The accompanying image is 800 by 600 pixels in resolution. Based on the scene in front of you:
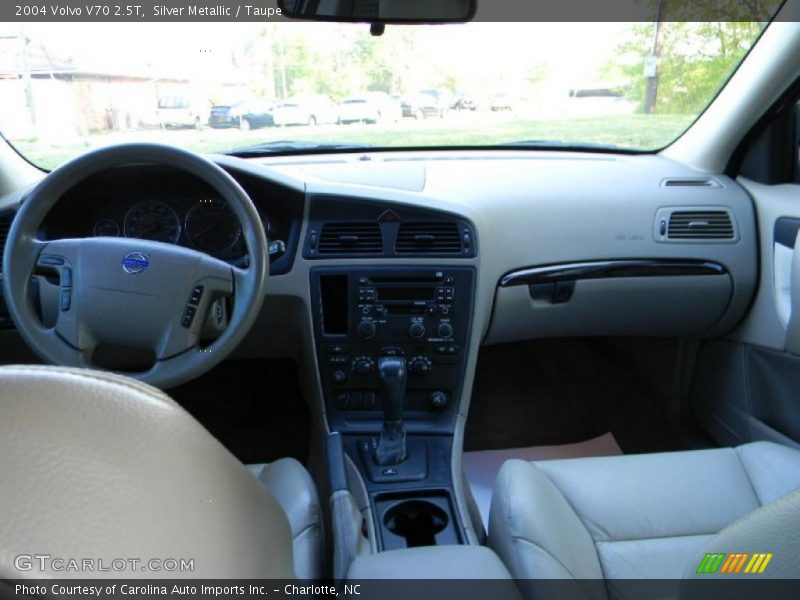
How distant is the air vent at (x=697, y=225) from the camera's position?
9.07ft

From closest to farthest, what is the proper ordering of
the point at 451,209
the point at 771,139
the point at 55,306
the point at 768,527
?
the point at 768,527 → the point at 55,306 → the point at 451,209 → the point at 771,139

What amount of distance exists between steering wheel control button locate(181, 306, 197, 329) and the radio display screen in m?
0.82

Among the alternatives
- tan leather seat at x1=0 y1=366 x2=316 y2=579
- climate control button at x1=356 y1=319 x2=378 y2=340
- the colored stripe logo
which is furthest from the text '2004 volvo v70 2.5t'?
tan leather seat at x1=0 y1=366 x2=316 y2=579

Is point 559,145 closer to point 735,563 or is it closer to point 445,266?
point 445,266

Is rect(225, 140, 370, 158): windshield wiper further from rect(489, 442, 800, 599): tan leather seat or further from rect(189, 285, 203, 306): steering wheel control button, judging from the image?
rect(489, 442, 800, 599): tan leather seat

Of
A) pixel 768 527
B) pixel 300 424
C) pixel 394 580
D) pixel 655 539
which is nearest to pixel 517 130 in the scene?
pixel 300 424

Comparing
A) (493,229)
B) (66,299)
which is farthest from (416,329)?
(66,299)

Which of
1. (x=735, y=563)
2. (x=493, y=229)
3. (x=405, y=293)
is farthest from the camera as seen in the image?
(x=493, y=229)

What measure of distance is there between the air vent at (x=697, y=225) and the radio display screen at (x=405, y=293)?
1026 millimetres

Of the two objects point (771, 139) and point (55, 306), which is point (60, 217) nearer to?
point (55, 306)

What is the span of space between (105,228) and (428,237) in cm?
105

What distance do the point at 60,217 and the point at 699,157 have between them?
245 centimetres

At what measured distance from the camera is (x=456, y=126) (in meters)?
2.87

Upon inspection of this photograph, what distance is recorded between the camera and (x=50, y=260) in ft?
5.90
